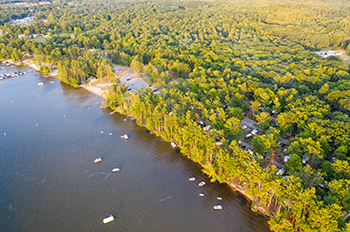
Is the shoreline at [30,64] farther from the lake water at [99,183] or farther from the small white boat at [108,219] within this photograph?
the small white boat at [108,219]

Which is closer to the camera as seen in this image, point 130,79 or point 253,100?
point 253,100

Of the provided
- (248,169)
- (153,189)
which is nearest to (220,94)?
(248,169)

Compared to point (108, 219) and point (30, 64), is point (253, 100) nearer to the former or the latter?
point (108, 219)

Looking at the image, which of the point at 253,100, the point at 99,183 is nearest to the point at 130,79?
the point at 253,100

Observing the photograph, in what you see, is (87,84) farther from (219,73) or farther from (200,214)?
(200,214)

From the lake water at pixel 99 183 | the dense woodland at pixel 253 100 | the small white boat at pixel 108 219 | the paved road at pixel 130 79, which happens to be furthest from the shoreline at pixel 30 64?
the small white boat at pixel 108 219

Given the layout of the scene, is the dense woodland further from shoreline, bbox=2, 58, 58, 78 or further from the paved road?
the paved road
